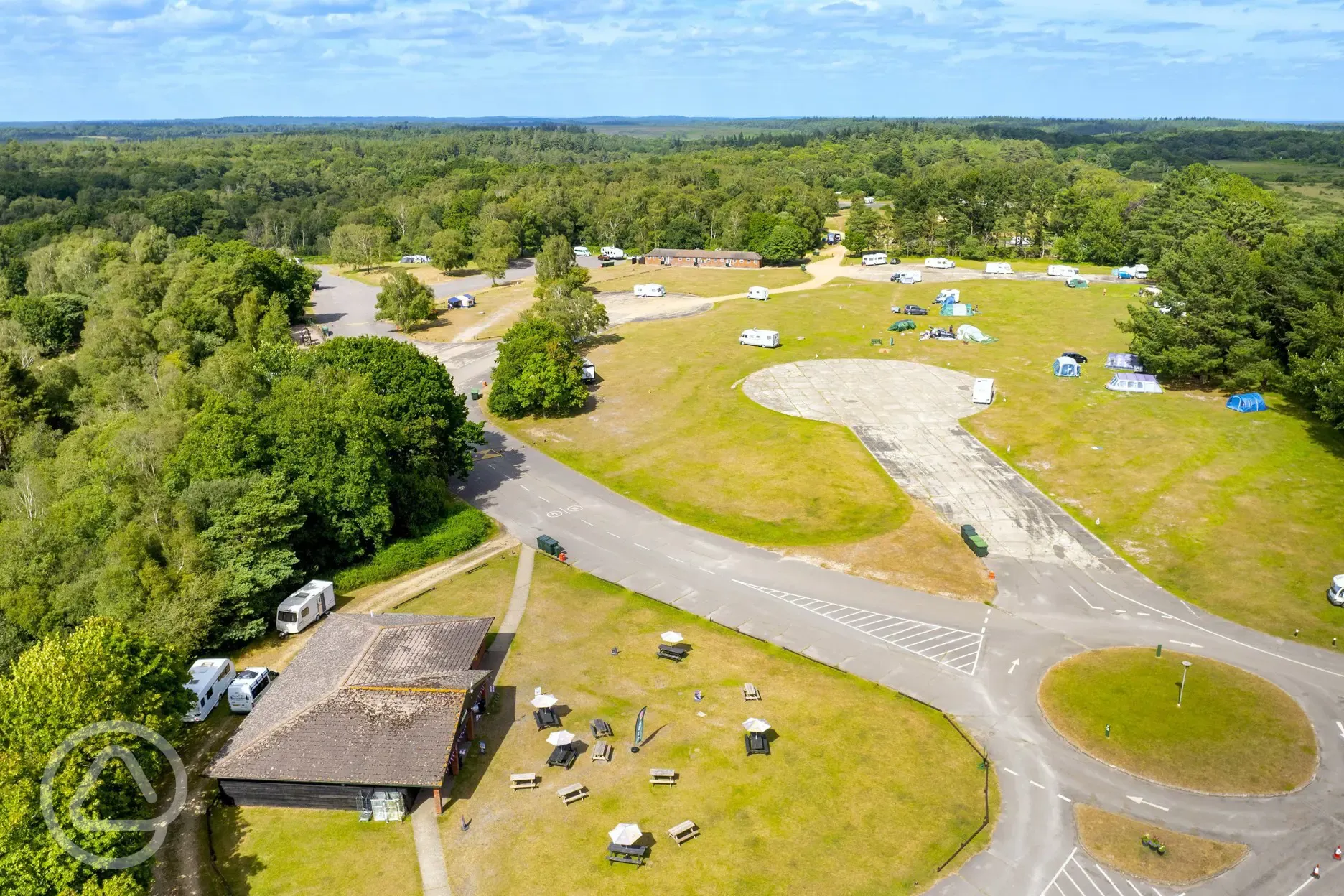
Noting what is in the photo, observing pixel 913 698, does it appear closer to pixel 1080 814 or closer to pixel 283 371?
pixel 1080 814

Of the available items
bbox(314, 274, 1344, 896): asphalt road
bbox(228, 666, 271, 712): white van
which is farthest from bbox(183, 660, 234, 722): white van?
bbox(314, 274, 1344, 896): asphalt road

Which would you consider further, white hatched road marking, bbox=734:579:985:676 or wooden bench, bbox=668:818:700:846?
white hatched road marking, bbox=734:579:985:676

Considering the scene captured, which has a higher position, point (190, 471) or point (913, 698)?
point (190, 471)

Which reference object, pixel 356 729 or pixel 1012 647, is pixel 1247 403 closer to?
pixel 1012 647

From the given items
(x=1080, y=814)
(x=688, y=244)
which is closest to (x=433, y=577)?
(x=1080, y=814)

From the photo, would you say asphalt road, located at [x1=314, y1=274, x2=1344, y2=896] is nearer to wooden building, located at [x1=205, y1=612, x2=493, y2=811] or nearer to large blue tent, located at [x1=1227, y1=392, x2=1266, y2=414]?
wooden building, located at [x1=205, y1=612, x2=493, y2=811]

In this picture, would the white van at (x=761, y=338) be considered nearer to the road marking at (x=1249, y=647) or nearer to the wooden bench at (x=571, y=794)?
the road marking at (x=1249, y=647)

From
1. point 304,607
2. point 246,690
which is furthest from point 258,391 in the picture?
point 246,690
